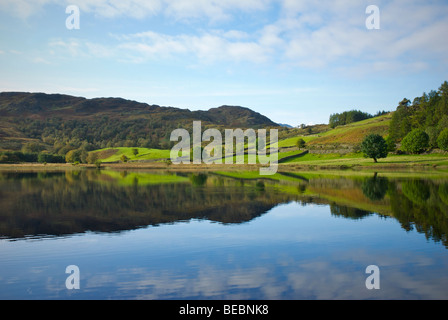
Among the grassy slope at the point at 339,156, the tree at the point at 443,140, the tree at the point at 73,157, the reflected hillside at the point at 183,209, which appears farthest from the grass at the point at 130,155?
the reflected hillside at the point at 183,209

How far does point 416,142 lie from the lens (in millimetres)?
86875

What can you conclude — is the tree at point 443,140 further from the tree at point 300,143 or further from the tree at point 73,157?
the tree at point 73,157

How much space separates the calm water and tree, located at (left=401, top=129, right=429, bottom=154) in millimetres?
66048

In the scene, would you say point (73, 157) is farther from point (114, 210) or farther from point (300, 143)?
point (114, 210)

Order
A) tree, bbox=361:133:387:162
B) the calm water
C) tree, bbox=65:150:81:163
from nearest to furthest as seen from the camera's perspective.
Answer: the calm water → tree, bbox=361:133:387:162 → tree, bbox=65:150:81:163

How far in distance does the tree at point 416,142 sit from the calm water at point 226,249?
6605cm

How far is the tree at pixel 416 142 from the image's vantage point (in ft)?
285

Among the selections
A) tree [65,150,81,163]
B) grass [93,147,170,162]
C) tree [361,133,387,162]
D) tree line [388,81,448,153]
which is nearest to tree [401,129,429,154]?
tree line [388,81,448,153]

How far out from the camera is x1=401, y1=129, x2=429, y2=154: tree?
87.0 m

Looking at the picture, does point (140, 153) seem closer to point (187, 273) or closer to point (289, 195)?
point (289, 195)

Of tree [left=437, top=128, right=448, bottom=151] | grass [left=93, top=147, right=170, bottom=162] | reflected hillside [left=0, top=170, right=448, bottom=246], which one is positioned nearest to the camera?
reflected hillside [left=0, top=170, right=448, bottom=246]

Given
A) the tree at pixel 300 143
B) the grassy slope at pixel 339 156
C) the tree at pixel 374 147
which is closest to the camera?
the grassy slope at pixel 339 156

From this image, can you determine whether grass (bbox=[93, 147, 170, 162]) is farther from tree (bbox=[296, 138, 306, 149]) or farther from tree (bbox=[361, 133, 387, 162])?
tree (bbox=[361, 133, 387, 162])
